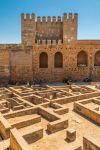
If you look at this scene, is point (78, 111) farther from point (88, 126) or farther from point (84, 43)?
point (84, 43)

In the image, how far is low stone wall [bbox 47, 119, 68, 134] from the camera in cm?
832

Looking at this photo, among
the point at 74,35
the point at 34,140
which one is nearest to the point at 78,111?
the point at 34,140

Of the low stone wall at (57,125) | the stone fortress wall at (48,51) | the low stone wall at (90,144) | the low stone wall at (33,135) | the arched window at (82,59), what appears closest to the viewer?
the low stone wall at (90,144)

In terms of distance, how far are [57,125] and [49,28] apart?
14.7m

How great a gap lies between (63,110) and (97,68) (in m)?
11.0

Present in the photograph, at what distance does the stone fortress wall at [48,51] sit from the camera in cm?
1878

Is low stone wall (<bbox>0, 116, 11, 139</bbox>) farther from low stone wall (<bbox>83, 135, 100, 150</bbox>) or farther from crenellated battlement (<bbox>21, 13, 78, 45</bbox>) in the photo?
crenellated battlement (<bbox>21, 13, 78, 45</bbox>)

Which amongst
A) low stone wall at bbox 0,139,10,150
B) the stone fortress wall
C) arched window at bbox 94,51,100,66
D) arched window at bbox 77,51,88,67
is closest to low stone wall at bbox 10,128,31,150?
low stone wall at bbox 0,139,10,150

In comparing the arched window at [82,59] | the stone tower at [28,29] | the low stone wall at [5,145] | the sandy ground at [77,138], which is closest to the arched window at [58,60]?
the arched window at [82,59]

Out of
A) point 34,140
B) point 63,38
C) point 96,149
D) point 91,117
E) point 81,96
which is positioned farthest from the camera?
point 63,38

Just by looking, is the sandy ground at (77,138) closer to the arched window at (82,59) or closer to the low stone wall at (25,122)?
the low stone wall at (25,122)

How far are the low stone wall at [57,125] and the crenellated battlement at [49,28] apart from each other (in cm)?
1211

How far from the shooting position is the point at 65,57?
19.8 meters

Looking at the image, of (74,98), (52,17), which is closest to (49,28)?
(52,17)
